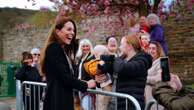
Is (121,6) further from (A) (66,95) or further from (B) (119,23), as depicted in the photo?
(A) (66,95)

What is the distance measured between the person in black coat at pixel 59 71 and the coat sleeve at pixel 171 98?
1.77m

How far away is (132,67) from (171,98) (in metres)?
2.17

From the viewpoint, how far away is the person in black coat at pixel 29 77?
798 cm

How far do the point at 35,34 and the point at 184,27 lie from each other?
865 cm

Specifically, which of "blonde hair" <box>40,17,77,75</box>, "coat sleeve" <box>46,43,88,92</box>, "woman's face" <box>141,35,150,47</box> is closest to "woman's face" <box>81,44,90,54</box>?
"woman's face" <box>141,35,150,47</box>

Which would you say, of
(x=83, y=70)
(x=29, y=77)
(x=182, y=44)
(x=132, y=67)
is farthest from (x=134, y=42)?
(x=182, y=44)

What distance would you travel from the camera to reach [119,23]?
13.4 m

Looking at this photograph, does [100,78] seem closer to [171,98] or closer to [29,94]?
[29,94]

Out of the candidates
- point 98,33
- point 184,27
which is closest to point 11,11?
point 98,33

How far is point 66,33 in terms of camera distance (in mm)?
5734

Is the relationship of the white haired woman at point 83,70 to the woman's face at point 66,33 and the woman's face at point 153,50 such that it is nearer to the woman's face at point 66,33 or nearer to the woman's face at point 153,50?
the woman's face at point 153,50

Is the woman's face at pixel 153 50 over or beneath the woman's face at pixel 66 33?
beneath

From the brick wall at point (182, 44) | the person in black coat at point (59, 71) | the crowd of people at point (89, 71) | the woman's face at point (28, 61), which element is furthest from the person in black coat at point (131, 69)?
the brick wall at point (182, 44)

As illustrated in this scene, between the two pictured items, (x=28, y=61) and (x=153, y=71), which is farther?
(x=28, y=61)
